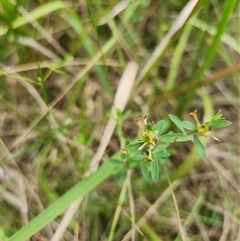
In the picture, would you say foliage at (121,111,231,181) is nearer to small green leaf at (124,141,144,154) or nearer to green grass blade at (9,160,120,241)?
small green leaf at (124,141,144,154)

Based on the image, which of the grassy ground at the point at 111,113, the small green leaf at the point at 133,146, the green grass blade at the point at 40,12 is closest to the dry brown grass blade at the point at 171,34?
the grassy ground at the point at 111,113

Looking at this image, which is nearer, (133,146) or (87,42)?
(133,146)

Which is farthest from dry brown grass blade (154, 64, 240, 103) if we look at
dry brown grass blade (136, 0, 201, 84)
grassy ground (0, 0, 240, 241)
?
dry brown grass blade (136, 0, 201, 84)

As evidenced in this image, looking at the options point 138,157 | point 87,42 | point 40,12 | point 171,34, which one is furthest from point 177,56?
point 138,157

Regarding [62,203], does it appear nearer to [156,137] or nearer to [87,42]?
[156,137]

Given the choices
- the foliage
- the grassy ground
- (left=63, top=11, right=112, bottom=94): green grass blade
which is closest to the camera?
the foliage

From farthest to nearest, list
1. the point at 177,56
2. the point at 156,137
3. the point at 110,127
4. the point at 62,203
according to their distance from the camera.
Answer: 1. the point at 177,56
2. the point at 110,127
3. the point at 62,203
4. the point at 156,137

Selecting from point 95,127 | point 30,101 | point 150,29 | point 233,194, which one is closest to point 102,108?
Result: point 95,127
